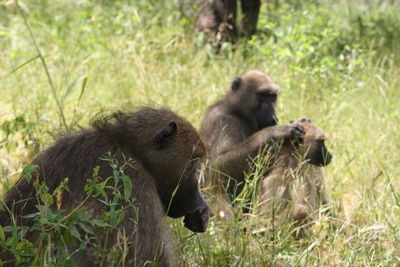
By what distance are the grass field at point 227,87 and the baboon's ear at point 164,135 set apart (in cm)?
42

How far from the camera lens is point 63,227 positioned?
8.75 feet

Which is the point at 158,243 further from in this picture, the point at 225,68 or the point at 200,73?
the point at 225,68

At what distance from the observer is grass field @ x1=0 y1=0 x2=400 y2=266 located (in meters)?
4.04

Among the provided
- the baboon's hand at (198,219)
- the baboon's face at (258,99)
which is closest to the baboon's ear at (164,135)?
the baboon's hand at (198,219)

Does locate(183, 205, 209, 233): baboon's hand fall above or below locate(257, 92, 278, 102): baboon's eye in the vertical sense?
above

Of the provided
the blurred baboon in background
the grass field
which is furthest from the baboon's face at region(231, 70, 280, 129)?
the blurred baboon in background

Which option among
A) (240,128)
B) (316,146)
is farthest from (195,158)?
(240,128)

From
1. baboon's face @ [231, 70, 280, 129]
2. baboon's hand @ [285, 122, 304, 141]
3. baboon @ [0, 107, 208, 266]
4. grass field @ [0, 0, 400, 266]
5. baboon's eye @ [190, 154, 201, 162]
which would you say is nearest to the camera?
baboon @ [0, 107, 208, 266]

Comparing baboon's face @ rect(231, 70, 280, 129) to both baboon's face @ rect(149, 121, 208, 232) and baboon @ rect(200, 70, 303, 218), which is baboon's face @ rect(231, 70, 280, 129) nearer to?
baboon @ rect(200, 70, 303, 218)

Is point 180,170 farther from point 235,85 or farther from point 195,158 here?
point 235,85

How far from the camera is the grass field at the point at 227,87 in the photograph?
404 cm

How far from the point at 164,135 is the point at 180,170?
198 millimetres

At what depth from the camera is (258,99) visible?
239 inches

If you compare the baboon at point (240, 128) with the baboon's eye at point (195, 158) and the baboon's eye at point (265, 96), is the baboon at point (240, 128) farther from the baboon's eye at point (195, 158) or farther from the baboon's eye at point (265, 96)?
the baboon's eye at point (195, 158)
